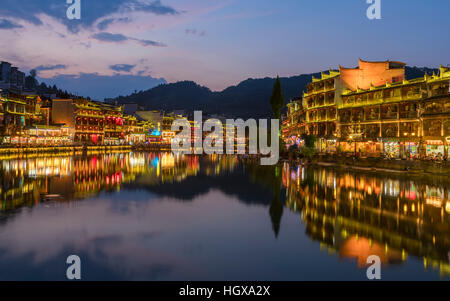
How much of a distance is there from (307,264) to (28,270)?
8.44 metres

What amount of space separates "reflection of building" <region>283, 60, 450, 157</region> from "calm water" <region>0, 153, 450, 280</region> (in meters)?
23.6

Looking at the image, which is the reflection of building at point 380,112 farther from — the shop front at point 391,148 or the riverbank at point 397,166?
the riverbank at point 397,166

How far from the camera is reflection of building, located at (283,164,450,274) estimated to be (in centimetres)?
1169

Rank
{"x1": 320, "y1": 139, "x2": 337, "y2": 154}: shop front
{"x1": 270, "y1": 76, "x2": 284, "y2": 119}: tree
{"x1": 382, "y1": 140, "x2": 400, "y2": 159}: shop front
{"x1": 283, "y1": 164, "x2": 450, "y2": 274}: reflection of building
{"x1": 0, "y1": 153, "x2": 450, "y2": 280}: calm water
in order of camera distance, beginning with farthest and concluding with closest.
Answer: {"x1": 270, "y1": 76, "x2": 284, "y2": 119}: tree → {"x1": 320, "y1": 139, "x2": 337, "y2": 154}: shop front → {"x1": 382, "y1": 140, "x2": 400, "y2": 159}: shop front → {"x1": 283, "y1": 164, "x2": 450, "y2": 274}: reflection of building → {"x1": 0, "y1": 153, "x2": 450, "y2": 280}: calm water

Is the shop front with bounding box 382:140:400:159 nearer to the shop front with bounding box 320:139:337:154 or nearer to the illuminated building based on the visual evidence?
the shop front with bounding box 320:139:337:154

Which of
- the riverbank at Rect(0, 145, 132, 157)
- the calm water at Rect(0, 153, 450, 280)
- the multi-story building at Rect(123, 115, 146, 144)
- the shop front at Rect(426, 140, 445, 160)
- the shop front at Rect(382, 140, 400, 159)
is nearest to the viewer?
the calm water at Rect(0, 153, 450, 280)

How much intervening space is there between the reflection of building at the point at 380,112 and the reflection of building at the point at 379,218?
22.2m

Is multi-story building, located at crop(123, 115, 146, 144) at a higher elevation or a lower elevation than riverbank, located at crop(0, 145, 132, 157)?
higher

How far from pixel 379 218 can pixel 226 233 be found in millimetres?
7404

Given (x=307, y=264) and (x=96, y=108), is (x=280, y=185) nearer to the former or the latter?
(x=307, y=264)

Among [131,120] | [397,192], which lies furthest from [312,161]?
[131,120]

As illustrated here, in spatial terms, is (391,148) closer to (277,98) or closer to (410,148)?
(410,148)

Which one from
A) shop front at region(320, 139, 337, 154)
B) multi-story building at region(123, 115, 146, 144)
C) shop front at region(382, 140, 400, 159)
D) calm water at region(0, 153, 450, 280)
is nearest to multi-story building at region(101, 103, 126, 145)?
multi-story building at region(123, 115, 146, 144)

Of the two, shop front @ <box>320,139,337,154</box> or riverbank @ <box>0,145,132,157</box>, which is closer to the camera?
shop front @ <box>320,139,337,154</box>
